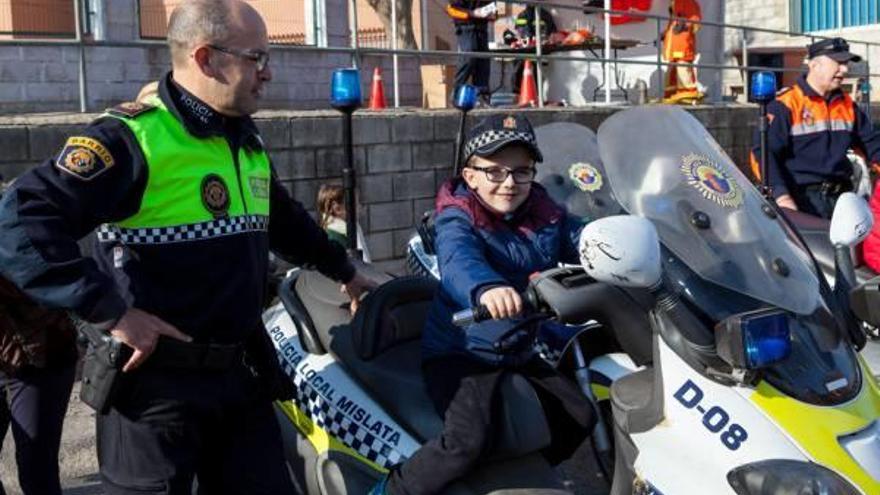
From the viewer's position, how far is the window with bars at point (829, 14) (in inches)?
1035

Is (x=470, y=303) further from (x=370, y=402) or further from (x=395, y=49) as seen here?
(x=395, y=49)

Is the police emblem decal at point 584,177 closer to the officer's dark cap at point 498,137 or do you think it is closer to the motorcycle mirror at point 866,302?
the officer's dark cap at point 498,137

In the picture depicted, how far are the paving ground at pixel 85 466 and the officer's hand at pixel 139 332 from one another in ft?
6.85

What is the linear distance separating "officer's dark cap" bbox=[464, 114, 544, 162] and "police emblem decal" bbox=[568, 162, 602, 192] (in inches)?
77.2

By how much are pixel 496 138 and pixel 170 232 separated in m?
1.00

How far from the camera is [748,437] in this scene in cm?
251

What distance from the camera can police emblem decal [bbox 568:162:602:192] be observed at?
5.21m

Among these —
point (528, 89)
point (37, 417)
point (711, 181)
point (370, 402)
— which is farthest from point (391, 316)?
point (528, 89)

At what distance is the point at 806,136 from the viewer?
21.5ft

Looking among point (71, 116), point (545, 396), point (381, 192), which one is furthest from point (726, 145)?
point (545, 396)

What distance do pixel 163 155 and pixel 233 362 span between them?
571mm

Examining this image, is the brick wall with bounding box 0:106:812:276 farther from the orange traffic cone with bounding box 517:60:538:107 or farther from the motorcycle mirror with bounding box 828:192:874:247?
the motorcycle mirror with bounding box 828:192:874:247

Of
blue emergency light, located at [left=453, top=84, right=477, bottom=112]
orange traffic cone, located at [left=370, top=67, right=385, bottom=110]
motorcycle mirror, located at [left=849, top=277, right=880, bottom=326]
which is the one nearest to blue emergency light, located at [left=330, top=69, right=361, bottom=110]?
blue emergency light, located at [left=453, top=84, right=477, bottom=112]

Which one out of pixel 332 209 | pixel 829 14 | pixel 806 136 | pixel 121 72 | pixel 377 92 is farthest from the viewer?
pixel 829 14
